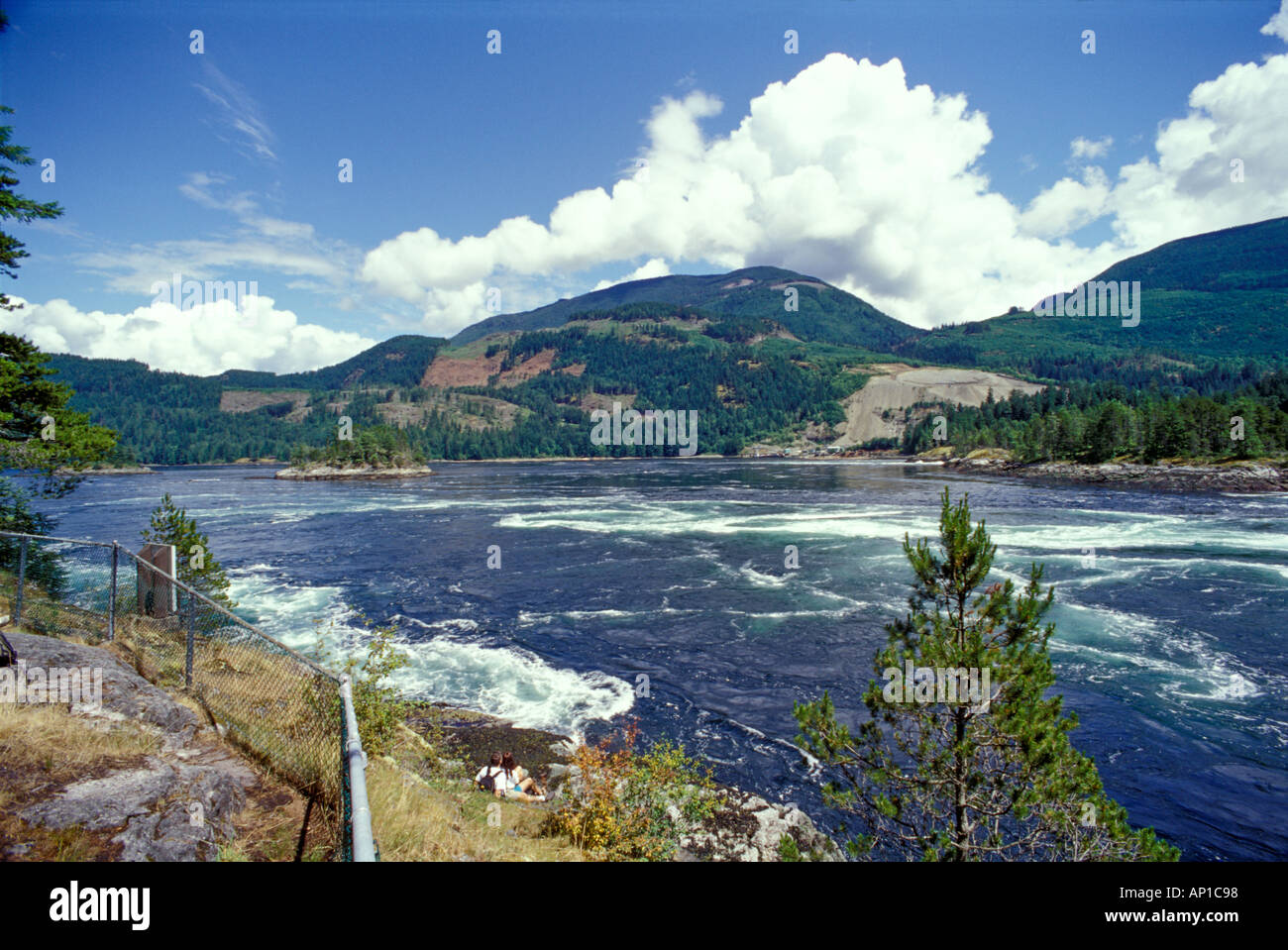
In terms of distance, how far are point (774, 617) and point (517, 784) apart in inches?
598

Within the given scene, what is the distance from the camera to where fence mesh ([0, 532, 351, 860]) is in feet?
24.1

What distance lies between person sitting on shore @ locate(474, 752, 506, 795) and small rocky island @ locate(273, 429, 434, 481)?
413 ft

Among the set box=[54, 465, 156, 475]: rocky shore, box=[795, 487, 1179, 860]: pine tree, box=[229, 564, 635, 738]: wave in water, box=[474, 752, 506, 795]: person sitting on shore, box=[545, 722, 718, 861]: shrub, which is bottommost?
box=[229, 564, 635, 738]: wave in water

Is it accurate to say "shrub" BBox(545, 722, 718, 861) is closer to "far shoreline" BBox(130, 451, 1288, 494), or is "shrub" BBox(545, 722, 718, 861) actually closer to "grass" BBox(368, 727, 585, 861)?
"grass" BBox(368, 727, 585, 861)

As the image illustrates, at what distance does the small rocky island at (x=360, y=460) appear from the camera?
428ft

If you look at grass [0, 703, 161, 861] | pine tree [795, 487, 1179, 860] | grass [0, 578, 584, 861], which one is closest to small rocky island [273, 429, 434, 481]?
grass [0, 578, 584, 861]

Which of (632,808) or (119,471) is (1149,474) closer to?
(632,808)

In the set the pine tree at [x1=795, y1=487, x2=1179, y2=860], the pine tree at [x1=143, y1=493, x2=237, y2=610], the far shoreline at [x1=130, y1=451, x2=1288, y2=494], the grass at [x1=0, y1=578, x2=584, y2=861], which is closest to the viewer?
the grass at [x1=0, y1=578, x2=584, y2=861]

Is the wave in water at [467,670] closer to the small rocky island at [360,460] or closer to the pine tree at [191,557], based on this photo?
the pine tree at [191,557]

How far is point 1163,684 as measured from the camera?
18.0 metres

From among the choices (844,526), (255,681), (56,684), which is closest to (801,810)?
(255,681)

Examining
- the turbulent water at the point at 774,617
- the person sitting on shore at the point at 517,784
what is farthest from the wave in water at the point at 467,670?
the person sitting on shore at the point at 517,784

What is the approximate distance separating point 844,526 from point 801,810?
38204mm
